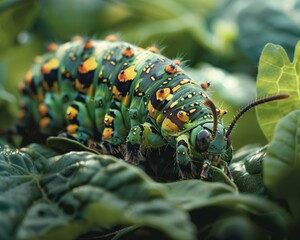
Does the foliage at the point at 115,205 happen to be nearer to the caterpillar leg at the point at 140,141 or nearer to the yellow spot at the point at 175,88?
the caterpillar leg at the point at 140,141

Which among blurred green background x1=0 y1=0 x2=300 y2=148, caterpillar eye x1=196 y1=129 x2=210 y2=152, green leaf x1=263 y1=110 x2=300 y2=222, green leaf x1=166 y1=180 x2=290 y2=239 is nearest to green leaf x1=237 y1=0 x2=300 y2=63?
blurred green background x1=0 y1=0 x2=300 y2=148

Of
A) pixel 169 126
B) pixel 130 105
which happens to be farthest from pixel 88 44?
pixel 169 126

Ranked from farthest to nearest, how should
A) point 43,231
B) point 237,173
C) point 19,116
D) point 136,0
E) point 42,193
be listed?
1. point 136,0
2. point 19,116
3. point 237,173
4. point 42,193
5. point 43,231

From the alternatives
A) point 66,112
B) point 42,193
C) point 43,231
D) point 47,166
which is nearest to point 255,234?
point 43,231

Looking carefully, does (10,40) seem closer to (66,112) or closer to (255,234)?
(66,112)

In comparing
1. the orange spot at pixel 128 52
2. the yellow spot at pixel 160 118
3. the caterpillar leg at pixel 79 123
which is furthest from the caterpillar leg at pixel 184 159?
the caterpillar leg at pixel 79 123

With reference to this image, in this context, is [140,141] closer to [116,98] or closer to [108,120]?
[108,120]
